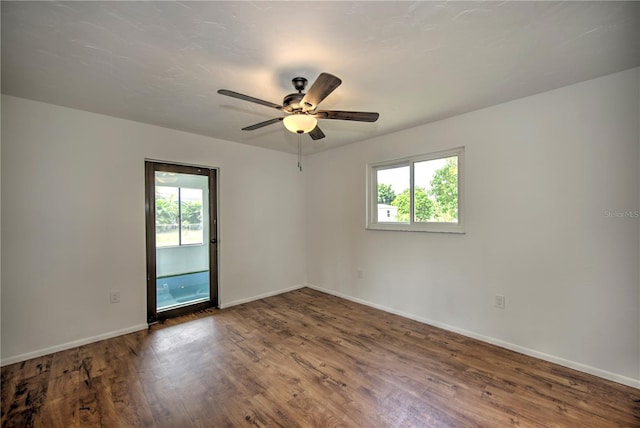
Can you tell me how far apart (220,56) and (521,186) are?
2.82 m

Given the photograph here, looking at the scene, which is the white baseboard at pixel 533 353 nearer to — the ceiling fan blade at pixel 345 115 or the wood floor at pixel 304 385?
the wood floor at pixel 304 385

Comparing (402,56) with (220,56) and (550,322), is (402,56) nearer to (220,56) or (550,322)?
(220,56)

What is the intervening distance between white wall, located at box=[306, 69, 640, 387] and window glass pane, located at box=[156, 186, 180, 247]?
2926mm

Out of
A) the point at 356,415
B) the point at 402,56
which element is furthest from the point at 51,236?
the point at 402,56

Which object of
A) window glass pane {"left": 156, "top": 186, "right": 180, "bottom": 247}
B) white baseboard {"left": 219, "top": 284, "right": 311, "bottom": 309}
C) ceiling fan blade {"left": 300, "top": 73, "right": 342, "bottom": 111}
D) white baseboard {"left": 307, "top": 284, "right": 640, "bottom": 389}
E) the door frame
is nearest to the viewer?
ceiling fan blade {"left": 300, "top": 73, "right": 342, "bottom": 111}

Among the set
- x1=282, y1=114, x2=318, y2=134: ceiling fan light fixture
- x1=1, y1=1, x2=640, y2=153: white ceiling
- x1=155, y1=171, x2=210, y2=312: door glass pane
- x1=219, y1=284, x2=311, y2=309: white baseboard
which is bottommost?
x1=219, y1=284, x2=311, y2=309: white baseboard

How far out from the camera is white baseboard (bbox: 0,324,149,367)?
8.16ft

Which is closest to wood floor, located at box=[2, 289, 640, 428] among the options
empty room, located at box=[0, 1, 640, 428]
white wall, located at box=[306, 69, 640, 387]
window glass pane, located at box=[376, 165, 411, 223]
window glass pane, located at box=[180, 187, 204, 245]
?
empty room, located at box=[0, 1, 640, 428]

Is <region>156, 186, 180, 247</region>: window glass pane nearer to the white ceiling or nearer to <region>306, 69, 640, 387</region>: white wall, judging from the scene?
the white ceiling

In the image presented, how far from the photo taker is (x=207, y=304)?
3924 millimetres

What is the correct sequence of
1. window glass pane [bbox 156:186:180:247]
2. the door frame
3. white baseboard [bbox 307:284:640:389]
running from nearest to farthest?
1. white baseboard [bbox 307:284:640:389]
2. the door frame
3. window glass pane [bbox 156:186:180:247]

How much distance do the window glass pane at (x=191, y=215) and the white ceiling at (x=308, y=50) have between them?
51.3 inches

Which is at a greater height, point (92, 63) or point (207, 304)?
point (92, 63)

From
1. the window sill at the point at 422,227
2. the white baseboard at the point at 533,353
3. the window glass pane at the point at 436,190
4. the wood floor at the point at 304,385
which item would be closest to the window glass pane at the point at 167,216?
the wood floor at the point at 304,385
